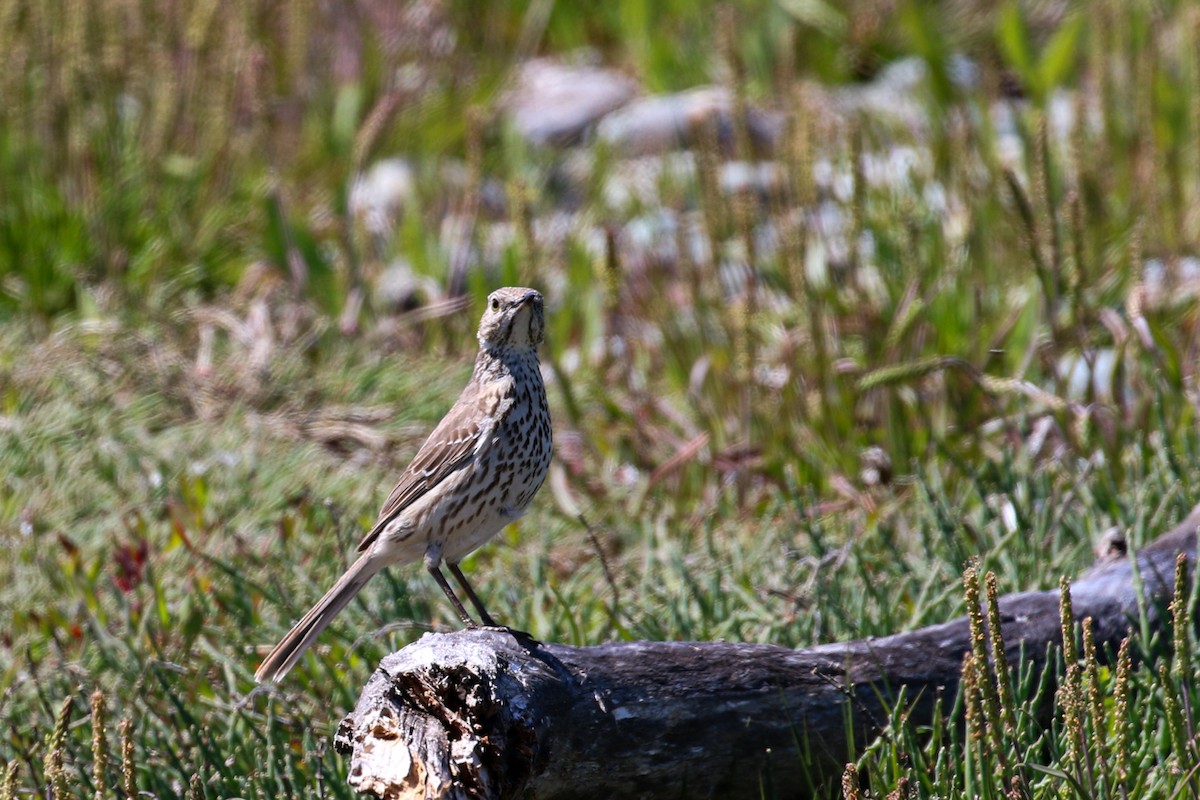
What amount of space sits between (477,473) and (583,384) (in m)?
2.94

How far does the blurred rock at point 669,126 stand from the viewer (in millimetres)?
9047

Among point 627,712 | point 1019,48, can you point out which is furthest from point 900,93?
point 627,712

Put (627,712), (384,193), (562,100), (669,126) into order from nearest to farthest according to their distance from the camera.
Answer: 1. (627,712)
2. (384,193)
3. (669,126)
4. (562,100)

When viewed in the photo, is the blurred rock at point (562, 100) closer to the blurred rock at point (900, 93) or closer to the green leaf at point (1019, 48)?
the blurred rock at point (900, 93)

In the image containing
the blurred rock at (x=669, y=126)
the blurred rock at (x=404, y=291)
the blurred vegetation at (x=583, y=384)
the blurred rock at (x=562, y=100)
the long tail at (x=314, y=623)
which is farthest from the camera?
the blurred rock at (x=562, y=100)

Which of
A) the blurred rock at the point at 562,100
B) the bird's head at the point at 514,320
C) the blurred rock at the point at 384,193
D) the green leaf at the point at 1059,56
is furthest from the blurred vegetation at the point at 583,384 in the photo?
the bird's head at the point at 514,320

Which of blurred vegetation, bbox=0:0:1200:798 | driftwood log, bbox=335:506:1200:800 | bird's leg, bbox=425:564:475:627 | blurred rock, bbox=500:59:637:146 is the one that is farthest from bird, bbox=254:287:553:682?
blurred rock, bbox=500:59:637:146

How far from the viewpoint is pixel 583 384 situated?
22.2ft

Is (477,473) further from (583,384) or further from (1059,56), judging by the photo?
(1059,56)

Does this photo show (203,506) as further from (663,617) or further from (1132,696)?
(1132,696)

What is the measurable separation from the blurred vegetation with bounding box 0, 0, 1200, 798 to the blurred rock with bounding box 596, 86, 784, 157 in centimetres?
37

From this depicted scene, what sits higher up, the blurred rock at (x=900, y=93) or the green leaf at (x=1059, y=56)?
the green leaf at (x=1059, y=56)

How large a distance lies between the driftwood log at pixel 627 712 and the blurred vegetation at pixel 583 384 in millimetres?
156

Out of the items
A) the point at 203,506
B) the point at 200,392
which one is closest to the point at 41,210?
the point at 200,392
